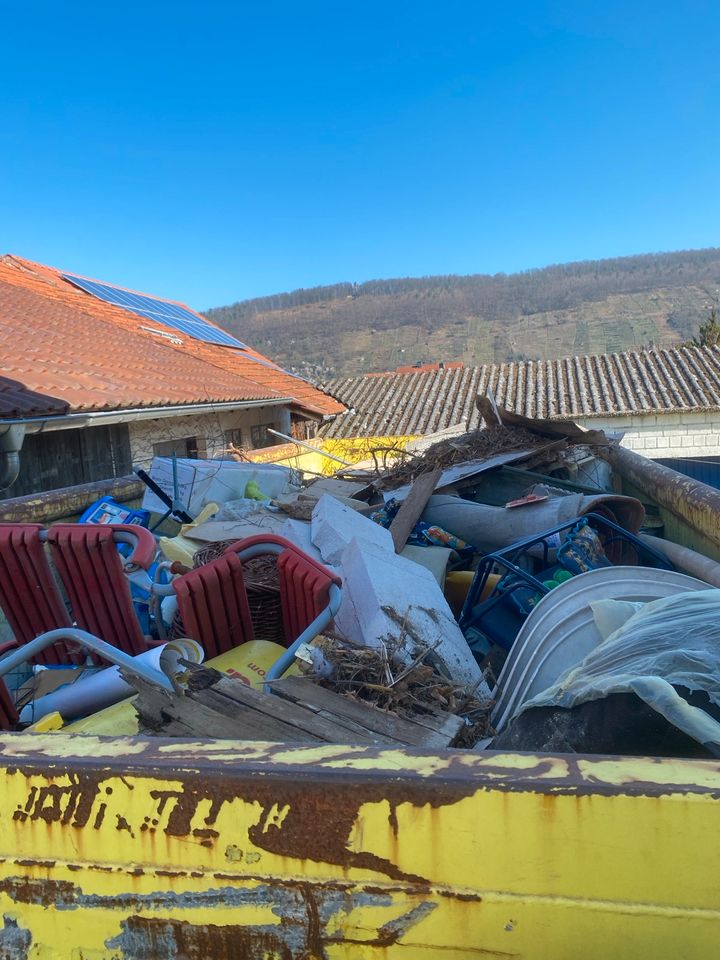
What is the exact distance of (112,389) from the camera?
874cm

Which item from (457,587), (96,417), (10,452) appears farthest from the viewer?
(96,417)

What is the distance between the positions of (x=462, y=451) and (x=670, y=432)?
46.1 ft

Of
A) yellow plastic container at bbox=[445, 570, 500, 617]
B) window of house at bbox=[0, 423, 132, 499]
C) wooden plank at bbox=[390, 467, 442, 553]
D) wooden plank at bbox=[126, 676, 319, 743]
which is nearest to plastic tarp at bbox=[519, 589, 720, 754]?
wooden plank at bbox=[126, 676, 319, 743]

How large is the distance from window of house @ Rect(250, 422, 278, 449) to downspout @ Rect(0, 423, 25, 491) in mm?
7488

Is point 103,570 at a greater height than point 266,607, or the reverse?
point 103,570

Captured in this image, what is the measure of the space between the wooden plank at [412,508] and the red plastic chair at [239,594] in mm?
1307

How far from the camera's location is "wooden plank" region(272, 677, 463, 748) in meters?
1.81

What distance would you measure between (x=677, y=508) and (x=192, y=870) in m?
3.79

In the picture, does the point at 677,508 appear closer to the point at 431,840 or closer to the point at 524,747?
the point at 524,747

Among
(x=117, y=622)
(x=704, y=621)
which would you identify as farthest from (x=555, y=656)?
(x=117, y=622)

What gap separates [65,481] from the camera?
8539 mm

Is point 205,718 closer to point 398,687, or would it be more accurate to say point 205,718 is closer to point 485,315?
point 398,687

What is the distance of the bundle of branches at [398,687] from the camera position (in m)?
2.01

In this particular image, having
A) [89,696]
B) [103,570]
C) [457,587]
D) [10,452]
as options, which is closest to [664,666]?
[89,696]
